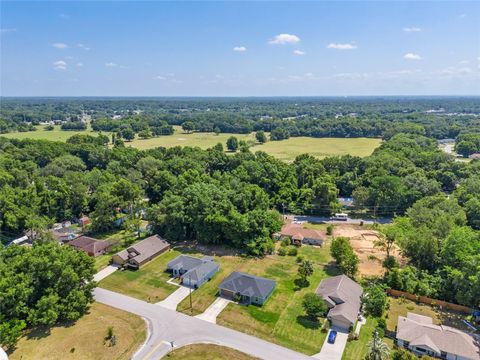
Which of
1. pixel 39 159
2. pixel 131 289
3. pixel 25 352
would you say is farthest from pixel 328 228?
pixel 39 159

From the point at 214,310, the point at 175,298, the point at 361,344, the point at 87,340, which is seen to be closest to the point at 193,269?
the point at 175,298

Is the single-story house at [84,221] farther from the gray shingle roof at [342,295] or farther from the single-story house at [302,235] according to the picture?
the gray shingle roof at [342,295]

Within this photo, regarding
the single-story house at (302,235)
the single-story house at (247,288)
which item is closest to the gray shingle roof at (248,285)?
the single-story house at (247,288)

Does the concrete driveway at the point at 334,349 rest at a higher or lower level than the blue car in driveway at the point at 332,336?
lower

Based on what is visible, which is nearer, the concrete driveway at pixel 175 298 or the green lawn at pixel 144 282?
the concrete driveway at pixel 175 298

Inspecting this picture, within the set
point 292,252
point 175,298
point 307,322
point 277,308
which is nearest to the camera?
point 307,322

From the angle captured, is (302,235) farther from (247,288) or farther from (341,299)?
(341,299)
